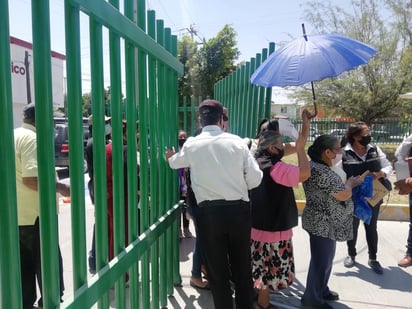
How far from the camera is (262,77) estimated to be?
A: 2.98 metres

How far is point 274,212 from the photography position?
291 cm

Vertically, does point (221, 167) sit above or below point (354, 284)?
above

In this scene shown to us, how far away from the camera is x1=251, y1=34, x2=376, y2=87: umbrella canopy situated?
8.80 ft

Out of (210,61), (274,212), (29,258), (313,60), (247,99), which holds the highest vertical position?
(210,61)

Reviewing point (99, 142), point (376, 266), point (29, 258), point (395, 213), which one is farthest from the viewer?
point (395, 213)

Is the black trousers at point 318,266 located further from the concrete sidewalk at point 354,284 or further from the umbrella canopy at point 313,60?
the umbrella canopy at point 313,60

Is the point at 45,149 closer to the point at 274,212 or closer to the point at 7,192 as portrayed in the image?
the point at 7,192

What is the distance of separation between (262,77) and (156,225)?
4.70 ft

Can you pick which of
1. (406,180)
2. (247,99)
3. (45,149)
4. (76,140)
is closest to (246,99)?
(247,99)

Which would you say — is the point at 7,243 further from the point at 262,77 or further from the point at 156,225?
the point at 262,77

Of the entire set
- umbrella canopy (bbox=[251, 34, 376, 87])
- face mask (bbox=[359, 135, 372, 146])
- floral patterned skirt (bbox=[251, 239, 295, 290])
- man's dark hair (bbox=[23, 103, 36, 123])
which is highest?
umbrella canopy (bbox=[251, 34, 376, 87])

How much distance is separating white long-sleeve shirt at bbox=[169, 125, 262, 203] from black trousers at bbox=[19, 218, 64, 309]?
1.19m

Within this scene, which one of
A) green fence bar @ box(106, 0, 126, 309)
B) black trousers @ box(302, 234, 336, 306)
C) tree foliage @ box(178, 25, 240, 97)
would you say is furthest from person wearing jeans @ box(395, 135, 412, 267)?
tree foliage @ box(178, 25, 240, 97)

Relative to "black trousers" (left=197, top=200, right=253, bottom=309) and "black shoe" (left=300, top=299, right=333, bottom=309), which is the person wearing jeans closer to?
"black shoe" (left=300, top=299, right=333, bottom=309)
